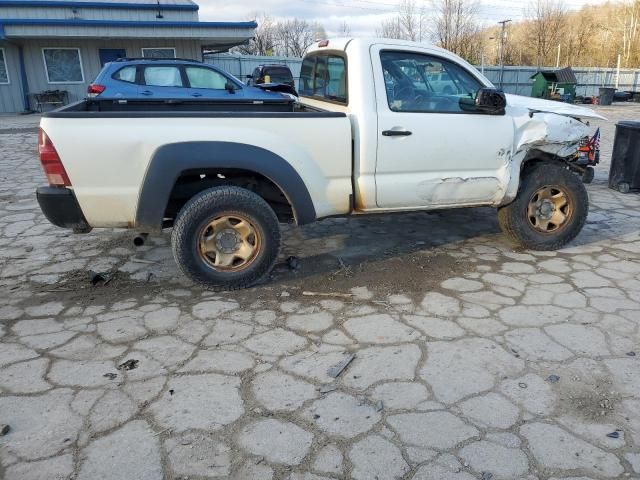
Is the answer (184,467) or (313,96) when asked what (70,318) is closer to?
(184,467)

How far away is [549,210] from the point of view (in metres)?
5.02

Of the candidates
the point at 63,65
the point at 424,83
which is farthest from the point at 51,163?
the point at 63,65

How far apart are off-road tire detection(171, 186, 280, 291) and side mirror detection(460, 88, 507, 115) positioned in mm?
1910

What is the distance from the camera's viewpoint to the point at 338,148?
161 inches

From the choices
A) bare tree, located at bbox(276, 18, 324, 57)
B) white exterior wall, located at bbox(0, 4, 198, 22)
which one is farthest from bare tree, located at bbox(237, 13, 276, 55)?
white exterior wall, located at bbox(0, 4, 198, 22)

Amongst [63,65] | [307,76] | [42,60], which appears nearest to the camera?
[307,76]

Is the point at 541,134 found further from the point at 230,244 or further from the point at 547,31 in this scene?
the point at 547,31

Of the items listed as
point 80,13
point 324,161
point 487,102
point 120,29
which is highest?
point 80,13

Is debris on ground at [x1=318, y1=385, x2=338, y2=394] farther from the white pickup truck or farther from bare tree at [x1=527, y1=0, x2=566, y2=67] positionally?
bare tree at [x1=527, y1=0, x2=566, y2=67]

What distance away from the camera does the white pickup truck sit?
374 centimetres

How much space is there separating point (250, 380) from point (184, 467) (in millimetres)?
728

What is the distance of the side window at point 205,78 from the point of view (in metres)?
11.6

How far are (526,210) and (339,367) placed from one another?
9.02ft

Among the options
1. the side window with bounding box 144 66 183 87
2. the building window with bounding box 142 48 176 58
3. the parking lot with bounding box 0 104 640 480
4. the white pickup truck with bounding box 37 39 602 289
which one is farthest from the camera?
the building window with bounding box 142 48 176 58
